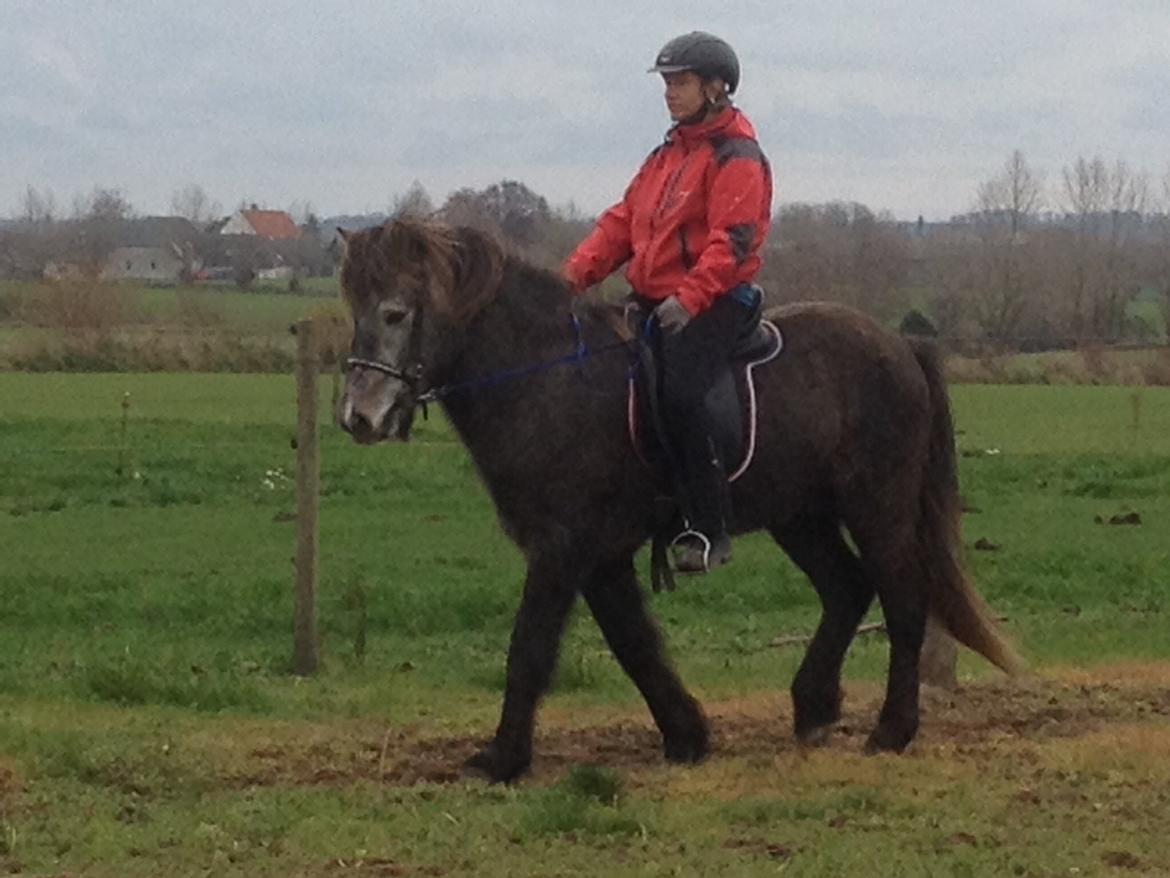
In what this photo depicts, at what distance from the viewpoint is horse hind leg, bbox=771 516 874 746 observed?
791 cm

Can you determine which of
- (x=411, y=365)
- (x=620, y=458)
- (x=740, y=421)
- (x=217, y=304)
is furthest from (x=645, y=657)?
(x=217, y=304)

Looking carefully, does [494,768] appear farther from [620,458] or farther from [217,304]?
[217,304]

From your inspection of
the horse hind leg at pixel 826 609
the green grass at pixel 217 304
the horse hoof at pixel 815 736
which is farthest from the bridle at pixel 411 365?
the green grass at pixel 217 304

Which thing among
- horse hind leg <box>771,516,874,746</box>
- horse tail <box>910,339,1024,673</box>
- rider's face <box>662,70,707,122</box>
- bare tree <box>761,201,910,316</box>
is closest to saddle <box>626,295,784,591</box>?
rider's face <box>662,70,707,122</box>

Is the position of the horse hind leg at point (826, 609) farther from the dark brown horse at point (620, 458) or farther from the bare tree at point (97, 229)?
the bare tree at point (97, 229)

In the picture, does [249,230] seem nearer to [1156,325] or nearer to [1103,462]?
[1156,325]

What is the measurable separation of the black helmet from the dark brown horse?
37.4 inches

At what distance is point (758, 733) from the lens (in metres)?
8.12

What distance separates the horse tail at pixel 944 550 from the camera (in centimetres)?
806

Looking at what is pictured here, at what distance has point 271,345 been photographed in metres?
42.4

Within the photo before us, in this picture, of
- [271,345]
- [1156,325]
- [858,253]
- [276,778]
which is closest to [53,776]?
[276,778]

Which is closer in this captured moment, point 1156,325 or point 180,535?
point 180,535

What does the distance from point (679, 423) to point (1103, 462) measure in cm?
2029

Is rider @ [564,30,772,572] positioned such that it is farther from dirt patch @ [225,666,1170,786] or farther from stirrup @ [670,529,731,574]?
dirt patch @ [225,666,1170,786]
